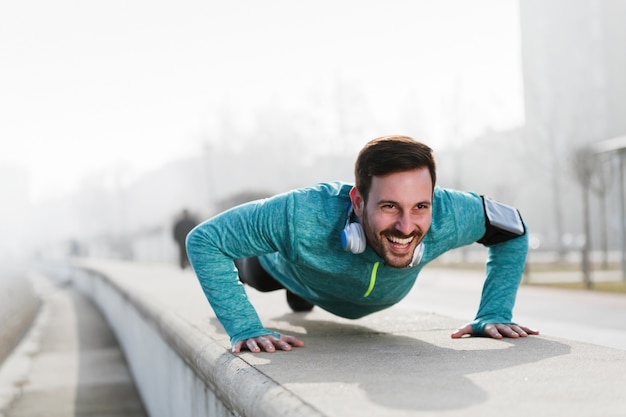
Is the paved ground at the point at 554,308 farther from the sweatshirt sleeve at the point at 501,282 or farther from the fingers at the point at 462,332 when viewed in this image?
the fingers at the point at 462,332

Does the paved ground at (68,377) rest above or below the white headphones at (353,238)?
below

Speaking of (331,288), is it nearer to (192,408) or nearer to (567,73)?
(192,408)

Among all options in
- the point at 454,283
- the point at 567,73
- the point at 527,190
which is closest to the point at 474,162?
the point at 527,190

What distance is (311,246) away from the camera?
11.7ft

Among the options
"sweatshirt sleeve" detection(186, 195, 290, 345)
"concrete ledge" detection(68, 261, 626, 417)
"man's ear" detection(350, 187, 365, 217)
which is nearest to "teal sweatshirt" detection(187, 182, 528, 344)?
"sweatshirt sleeve" detection(186, 195, 290, 345)

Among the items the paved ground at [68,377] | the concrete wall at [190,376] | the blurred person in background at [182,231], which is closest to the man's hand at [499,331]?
the concrete wall at [190,376]

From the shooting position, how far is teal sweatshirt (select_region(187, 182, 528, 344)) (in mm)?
3543

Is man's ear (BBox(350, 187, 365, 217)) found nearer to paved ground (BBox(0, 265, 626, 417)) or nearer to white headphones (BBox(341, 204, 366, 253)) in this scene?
white headphones (BBox(341, 204, 366, 253))

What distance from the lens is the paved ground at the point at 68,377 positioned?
21.4 ft

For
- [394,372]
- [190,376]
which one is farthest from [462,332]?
[190,376]

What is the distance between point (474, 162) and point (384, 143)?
65736mm

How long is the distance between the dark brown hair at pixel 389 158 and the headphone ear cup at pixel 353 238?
0.15 m

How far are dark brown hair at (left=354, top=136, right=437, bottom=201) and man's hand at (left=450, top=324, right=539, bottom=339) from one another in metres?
1.05

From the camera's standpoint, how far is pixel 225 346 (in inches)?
141
